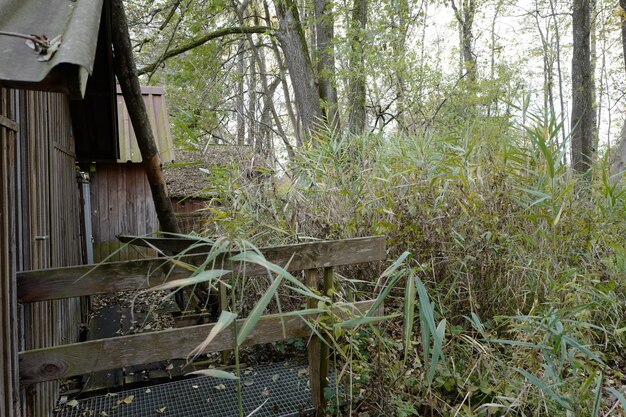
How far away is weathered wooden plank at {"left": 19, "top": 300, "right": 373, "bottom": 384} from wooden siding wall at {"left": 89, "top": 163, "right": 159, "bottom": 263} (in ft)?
16.7

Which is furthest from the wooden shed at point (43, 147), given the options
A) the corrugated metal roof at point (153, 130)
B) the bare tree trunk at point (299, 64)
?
the bare tree trunk at point (299, 64)

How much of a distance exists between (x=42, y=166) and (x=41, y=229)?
22.7 inches

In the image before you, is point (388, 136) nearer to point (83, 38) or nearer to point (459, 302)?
point (459, 302)

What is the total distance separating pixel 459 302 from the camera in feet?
11.6

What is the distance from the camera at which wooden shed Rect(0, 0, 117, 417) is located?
1359 millimetres

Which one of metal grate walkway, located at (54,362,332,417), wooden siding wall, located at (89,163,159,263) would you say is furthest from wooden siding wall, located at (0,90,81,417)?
wooden siding wall, located at (89,163,159,263)

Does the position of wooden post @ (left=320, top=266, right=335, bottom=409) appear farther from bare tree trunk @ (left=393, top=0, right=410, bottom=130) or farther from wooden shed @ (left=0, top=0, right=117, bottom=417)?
bare tree trunk @ (left=393, top=0, right=410, bottom=130)

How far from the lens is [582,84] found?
8266mm

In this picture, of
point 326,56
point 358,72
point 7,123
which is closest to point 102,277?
point 7,123

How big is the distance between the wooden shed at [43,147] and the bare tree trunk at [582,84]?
7959 mm

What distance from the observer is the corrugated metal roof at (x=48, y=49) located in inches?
51.0

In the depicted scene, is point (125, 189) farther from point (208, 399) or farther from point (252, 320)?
point (252, 320)

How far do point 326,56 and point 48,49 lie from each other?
23.9 feet

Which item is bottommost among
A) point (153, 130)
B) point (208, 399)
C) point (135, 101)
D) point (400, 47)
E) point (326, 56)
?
point (208, 399)
